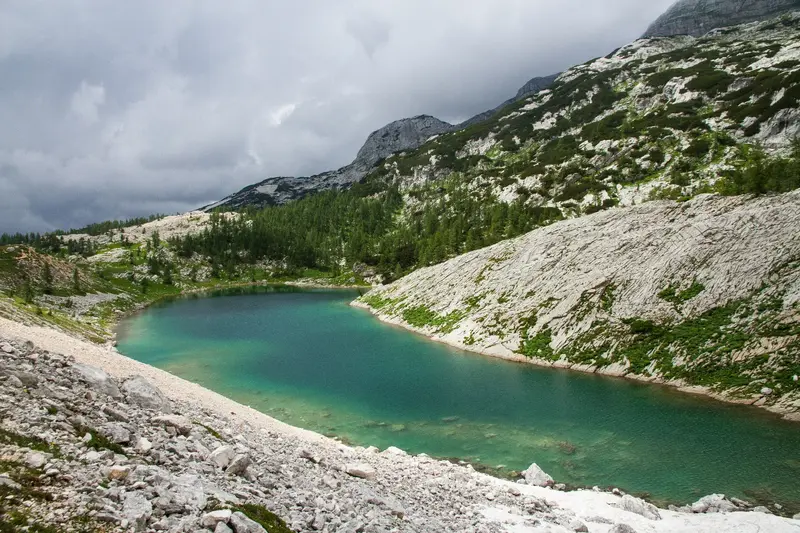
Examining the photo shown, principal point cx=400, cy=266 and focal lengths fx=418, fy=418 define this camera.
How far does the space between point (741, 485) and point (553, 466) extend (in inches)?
415

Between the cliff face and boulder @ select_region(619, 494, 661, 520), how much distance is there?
2280 cm

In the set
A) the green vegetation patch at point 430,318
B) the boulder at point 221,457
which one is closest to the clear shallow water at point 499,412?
the green vegetation patch at point 430,318

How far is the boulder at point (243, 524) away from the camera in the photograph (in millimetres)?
10562

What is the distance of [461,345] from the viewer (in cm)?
6356

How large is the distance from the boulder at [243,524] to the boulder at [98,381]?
10.6 m

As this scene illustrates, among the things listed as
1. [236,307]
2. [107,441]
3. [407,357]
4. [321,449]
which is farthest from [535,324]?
[236,307]

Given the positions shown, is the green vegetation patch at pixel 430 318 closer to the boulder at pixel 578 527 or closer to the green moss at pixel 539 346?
the green moss at pixel 539 346

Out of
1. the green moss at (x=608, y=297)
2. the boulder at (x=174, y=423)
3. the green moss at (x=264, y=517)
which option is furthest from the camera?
the green moss at (x=608, y=297)

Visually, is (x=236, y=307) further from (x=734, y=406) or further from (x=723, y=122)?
(x=723, y=122)

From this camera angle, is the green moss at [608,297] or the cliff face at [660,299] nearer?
the cliff face at [660,299]

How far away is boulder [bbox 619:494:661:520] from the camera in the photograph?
811 inches

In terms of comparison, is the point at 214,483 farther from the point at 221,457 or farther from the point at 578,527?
the point at 578,527

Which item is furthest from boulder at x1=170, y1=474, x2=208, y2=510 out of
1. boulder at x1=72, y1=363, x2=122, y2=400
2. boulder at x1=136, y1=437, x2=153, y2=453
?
boulder at x1=72, y1=363, x2=122, y2=400

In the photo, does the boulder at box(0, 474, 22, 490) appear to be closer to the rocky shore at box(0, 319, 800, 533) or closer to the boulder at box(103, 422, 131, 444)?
the rocky shore at box(0, 319, 800, 533)
